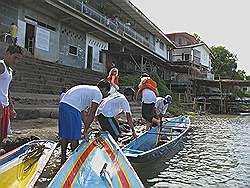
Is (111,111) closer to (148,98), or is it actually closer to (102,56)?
(148,98)

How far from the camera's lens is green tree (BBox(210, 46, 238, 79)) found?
195 feet

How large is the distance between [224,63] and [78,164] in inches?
2373

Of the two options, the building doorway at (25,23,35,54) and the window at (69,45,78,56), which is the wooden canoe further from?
the window at (69,45,78,56)

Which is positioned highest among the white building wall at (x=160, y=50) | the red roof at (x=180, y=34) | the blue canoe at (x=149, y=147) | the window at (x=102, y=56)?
the red roof at (x=180, y=34)

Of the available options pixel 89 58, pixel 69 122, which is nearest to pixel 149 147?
pixel 69 122

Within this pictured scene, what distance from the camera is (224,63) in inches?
2400

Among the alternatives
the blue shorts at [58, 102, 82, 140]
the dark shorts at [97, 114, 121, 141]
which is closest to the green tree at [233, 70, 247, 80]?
the dark shorts at [97, 114, 121, 141]

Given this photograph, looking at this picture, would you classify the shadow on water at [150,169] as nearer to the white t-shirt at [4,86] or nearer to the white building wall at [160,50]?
the white t-shirt at [4,86]

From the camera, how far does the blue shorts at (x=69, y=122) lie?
5484 mm

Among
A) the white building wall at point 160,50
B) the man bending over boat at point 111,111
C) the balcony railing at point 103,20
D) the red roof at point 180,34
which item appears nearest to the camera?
the man bending over boat at point 111,111

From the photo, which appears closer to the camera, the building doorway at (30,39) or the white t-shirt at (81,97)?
the white t-shirt at (81,97)

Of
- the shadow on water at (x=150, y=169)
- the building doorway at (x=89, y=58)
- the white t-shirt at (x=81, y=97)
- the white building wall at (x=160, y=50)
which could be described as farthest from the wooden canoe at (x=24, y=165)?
the white building wall at (x=160, y=50)

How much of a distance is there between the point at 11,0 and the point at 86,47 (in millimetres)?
8224

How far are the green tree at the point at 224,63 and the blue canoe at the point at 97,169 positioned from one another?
56943 mm
